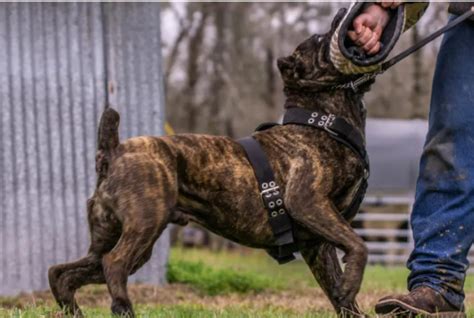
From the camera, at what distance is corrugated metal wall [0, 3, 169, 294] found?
8.08 metres

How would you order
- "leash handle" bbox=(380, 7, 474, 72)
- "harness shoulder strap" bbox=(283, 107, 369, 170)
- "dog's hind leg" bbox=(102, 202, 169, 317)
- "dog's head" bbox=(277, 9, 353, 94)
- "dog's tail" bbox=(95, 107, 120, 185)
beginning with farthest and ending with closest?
"dog's head" bbox=(277, 9, 353, 94) → "harness shoulder strap" bbox=(283, 107, 369, 170) → "leash handle" bbox=(380, 7, 474, 72) → "dog's tail" bbox=(95, 107, 120, 185) → "dog's hind leg" bbox=(102, 202, 169, 317)

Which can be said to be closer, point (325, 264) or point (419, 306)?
point (419, 306)

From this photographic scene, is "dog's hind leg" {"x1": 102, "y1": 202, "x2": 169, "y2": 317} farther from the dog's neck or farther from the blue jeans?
the blue jeans

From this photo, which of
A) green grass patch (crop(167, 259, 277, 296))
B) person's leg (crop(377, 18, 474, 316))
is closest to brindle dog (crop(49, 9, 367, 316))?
person's leg (crop(377, 18, 474, 316))

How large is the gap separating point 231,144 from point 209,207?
33cm

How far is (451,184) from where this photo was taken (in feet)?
16.0

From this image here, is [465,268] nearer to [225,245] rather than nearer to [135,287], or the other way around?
[135,287]

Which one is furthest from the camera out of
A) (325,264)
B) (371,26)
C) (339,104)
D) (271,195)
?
(325,264)

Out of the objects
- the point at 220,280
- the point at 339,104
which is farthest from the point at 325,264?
the point at 220,280

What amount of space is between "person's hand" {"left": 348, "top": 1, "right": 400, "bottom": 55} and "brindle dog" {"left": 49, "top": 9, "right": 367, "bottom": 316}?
35 cm

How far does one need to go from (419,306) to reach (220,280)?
13.3ft

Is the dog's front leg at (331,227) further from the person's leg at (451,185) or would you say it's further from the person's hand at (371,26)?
the person's hand at (371,26)

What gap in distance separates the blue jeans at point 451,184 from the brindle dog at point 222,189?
422 millimetres

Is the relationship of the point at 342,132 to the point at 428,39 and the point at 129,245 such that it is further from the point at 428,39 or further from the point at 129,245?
the point at 129,245
